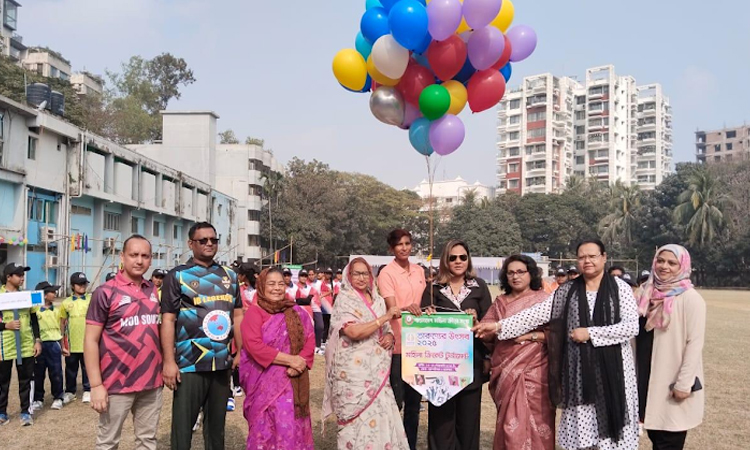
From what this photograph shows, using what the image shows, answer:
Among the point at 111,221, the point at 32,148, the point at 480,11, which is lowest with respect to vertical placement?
the point at 111,221

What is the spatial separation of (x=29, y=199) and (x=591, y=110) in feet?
259

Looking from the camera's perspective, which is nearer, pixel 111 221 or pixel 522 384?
pixel 522 384

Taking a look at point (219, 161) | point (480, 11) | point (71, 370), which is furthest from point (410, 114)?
point (219, 161)

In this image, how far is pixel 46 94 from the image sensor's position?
23672mm

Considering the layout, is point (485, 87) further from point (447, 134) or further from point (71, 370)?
point (71, 370)

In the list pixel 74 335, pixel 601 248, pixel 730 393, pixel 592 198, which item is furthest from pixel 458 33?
pixel 592 198

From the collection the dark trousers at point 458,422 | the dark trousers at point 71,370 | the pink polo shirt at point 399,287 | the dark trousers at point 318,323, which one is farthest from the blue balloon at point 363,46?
the dark trousers at point 318,323

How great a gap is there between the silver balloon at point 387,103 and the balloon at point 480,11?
0.90 m

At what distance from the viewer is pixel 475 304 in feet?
14.7

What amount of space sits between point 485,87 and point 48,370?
5700 millimetres

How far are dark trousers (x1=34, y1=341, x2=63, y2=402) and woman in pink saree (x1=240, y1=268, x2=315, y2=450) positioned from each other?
390 centimetres

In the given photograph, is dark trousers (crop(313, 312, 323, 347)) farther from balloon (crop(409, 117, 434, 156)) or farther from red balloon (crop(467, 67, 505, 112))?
red balloon (crop(467, 67, 505, 112))

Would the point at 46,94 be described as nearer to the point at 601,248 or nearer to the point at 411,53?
the point at 411,53

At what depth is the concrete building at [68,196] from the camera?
20.8m
